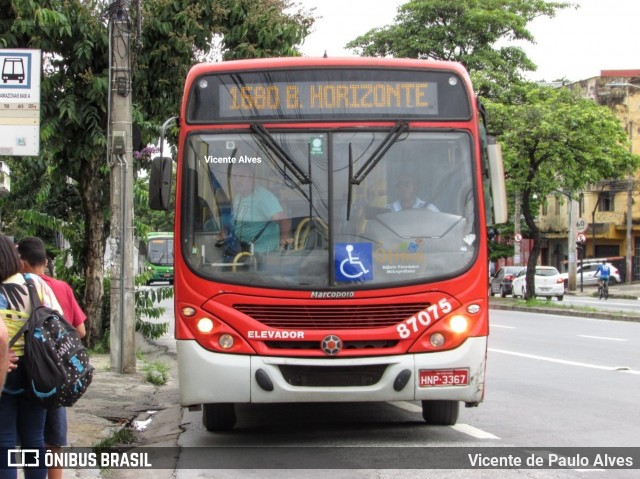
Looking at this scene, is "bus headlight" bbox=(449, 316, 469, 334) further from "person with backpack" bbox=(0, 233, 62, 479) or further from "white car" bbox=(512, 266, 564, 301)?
"white car" bbox=(512, 266, 564, 301)

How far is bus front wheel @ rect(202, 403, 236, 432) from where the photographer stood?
27.0 feet

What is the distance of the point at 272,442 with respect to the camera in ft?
26.1

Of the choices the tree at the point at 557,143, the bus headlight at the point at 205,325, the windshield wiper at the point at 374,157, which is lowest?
the bus headlight at the point at 205,325

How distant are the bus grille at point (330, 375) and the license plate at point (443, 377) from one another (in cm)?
32

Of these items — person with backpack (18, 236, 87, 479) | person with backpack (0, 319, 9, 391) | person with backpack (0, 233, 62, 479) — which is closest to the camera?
person with backpack (0, 319, 9, 391)

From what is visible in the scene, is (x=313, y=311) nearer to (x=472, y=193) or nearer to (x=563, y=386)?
(x=472, y=193)

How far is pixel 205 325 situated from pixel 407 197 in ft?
6.23

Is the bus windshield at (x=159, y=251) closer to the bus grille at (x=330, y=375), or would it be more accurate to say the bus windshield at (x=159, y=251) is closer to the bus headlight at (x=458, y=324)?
the bus grille at (x=330, y=375)

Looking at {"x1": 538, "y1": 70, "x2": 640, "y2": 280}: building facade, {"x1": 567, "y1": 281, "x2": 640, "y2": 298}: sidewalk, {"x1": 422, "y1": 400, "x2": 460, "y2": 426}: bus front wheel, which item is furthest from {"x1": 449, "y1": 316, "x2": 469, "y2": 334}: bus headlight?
{"x1": 538, "y1": 70, "x2": 640, "y2": 280}: building facade

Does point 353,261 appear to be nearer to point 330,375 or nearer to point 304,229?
point 304,229

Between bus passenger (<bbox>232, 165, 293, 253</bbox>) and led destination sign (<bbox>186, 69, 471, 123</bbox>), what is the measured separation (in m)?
0.54

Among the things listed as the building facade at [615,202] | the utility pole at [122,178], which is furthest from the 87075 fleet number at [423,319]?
the building facade at [615,202]

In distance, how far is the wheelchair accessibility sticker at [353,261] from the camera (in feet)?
24.6

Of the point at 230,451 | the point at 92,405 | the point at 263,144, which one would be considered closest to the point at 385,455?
the point at 230,451
